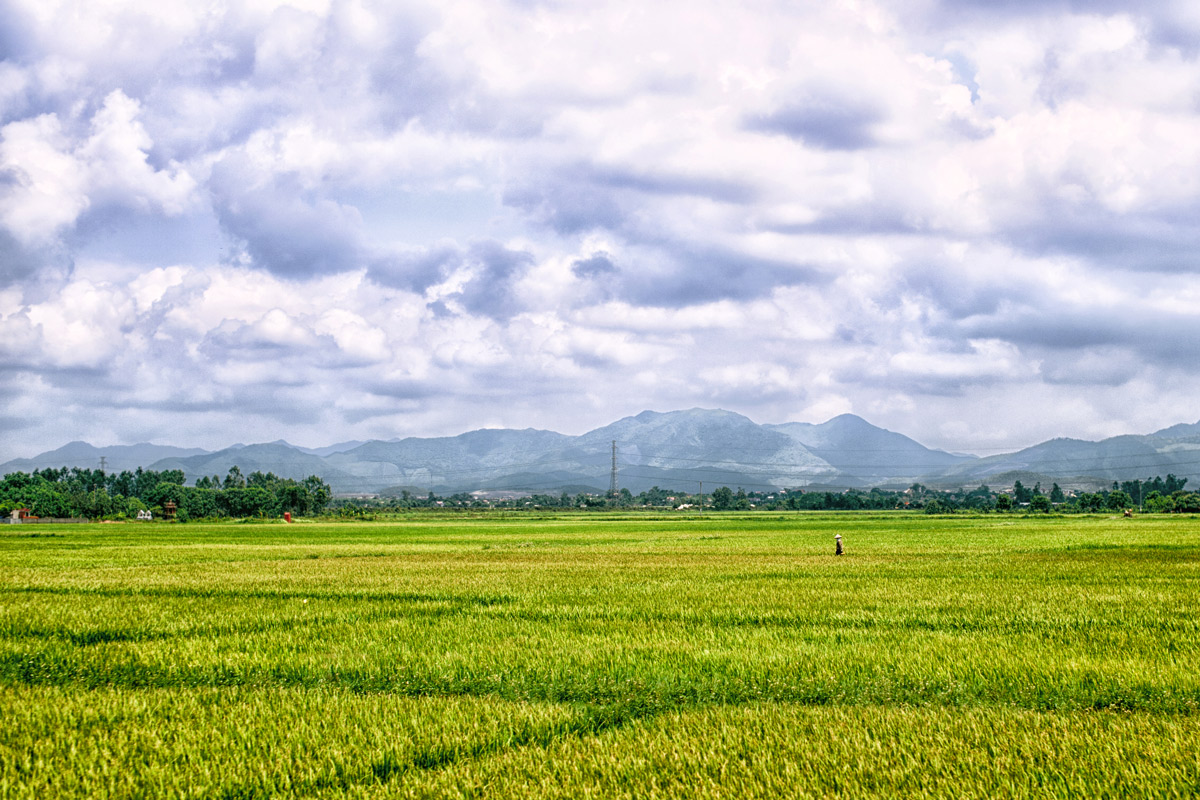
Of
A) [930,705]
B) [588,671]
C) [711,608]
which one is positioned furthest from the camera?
[711,608]

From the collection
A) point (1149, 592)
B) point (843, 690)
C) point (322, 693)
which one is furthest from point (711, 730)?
point (1149, 592)

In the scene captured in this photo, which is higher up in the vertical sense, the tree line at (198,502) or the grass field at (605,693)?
the grass field at (605,693)

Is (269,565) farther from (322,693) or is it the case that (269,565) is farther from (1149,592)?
(1149,592)

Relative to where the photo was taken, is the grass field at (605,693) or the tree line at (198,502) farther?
the tree line at (198,502)

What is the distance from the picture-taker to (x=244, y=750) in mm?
8055

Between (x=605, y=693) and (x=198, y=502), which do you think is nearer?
Result: (x=605, y=693)

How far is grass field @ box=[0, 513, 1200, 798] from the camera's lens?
7227 mm

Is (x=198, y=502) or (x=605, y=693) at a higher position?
(x=605, y=693)

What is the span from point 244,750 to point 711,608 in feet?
38.4

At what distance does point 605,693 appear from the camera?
34.1 feet

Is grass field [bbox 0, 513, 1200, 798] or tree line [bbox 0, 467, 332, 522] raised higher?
grass field [bbox 0, 513, 1200, 798]

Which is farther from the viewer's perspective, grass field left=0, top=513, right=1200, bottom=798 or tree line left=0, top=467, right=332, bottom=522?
tree line left=0, top=467, right=332, bottom=522

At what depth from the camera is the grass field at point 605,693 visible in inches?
285

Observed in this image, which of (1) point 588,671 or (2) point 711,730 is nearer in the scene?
(2) point 711,730
